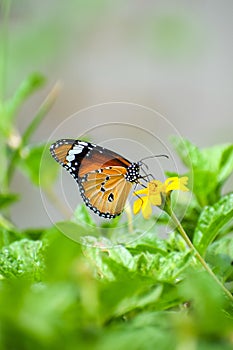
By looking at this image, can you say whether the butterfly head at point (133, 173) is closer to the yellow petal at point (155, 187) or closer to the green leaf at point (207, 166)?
the yellow petal at point (155, 187)

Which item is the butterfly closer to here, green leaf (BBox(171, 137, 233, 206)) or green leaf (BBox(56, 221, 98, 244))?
green leaf (BBox(56, 221, 98, 244))

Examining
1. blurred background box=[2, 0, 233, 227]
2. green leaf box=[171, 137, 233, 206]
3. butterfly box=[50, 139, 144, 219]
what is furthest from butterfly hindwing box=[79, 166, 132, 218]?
blurred background box=[2, 0, 233, 227]

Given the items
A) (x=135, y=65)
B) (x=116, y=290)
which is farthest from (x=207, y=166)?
(x=135, y=65)

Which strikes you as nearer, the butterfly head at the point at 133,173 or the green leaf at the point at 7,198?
the butterfly head at the point at 133,173

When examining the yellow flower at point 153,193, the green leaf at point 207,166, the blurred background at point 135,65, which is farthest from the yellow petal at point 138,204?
the blurred background at point 135,65

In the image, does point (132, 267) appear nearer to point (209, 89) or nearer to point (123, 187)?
point (123, 187)
